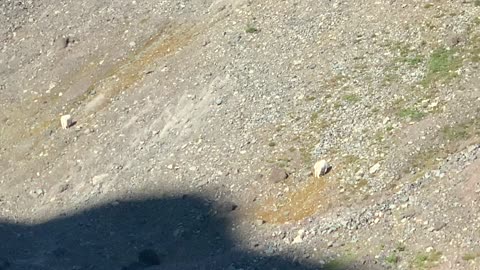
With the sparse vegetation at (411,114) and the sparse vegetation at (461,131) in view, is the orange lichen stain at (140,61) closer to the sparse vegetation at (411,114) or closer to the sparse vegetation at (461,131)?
the sparse vegetation at (411,114)

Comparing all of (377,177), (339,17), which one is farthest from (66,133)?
(377,177)

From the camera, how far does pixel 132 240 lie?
2067cm

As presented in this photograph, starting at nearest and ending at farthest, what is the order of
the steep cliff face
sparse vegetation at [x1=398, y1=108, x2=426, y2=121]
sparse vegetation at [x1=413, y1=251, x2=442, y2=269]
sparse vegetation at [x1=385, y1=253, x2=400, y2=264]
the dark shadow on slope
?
sparse vegetation at [x1=413, y1=251, x2=442, y2=269] → sparse vegetation at [x1=385, y1=253, x2=400, y2=264] → the steep cliff face → the dark shadow on slope → sparse vegetation at [x1=398, y1=108, x2=426, y2=121]

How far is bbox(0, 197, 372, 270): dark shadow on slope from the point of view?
19547 mm

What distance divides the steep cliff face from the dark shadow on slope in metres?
0.04

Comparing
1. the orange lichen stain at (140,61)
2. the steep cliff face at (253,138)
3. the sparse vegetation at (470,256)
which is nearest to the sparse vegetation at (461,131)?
the steep cliff face at (253,138)

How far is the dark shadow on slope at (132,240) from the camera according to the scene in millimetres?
19547

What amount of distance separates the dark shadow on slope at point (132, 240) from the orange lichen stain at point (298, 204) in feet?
2.81

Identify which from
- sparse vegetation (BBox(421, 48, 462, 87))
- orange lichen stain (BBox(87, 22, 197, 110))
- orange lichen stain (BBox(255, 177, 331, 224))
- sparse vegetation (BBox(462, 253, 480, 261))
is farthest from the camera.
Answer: orange lichen stain (BBox(87, 22, 197, 110))

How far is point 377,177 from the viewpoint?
1945cm

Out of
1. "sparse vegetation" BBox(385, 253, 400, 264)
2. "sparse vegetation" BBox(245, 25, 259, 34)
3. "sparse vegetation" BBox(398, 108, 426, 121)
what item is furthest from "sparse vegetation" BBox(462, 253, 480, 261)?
"sparse vegetation" BBox(245, 25, 259, 34)

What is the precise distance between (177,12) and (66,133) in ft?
17.4

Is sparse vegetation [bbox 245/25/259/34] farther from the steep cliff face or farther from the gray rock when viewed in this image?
the gray rock

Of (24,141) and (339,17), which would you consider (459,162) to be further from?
(24,141)
